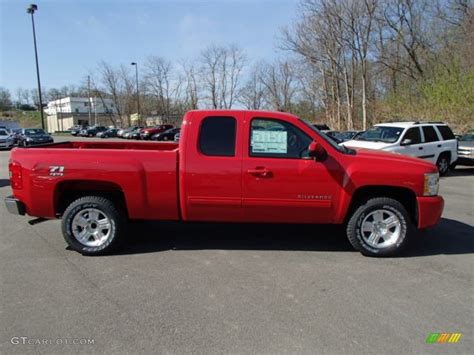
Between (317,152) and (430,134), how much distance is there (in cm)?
911

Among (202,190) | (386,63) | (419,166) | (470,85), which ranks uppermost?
(386,63)

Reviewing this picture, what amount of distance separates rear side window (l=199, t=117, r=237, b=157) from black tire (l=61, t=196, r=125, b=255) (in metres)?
1.44

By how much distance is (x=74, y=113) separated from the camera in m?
96.9

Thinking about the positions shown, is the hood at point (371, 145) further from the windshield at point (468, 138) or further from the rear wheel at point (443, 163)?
the windshield at point (468, 138)

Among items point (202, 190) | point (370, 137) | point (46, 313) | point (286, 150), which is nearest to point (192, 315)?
point (46, 313)

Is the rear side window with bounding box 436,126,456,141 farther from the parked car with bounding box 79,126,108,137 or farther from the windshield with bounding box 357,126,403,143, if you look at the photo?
the parked car with bounding box 79,126,108,137

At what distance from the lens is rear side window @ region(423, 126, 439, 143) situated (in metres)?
11.7

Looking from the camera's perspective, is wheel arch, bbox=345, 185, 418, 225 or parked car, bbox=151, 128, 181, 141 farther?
parked car, bbox=151, 128, 181, 141

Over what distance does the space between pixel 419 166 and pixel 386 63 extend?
3244 cm

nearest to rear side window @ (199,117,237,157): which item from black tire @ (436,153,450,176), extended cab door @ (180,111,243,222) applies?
extended cab door @ (180,111,243,222)

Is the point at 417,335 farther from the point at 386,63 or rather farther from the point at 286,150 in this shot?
the point at 386,63

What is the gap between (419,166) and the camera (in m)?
4.68

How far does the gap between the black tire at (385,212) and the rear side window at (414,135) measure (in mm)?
7179

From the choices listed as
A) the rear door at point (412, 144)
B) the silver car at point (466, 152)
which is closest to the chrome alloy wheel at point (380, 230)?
the rear door at point (412, 144)
